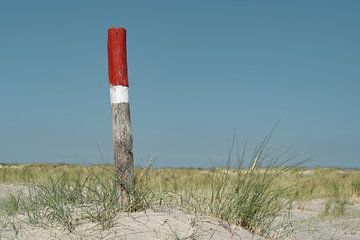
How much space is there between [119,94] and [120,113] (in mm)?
201

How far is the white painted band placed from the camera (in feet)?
19.3

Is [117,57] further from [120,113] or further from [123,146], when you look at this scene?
[123,146]

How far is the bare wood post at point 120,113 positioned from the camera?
568cm

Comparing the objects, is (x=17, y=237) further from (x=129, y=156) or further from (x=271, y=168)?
(x=271, y=168)

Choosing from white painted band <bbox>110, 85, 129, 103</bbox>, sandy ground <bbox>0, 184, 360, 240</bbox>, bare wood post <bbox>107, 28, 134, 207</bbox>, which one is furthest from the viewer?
white painted band <bbox>110, 85, 129, 103</bbox>

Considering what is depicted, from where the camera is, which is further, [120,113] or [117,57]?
[117,57]

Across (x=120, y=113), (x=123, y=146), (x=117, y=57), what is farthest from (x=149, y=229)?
(x=117, y=57)

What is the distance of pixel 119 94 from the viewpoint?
19.4ft

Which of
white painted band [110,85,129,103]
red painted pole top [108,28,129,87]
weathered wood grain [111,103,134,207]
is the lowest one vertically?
weathered wood grain [111,103,134,207]

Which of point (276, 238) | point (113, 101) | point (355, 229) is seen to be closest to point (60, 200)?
point (113, 101)

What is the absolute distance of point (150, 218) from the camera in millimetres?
5289

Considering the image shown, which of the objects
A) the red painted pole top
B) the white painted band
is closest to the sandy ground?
the white painted band

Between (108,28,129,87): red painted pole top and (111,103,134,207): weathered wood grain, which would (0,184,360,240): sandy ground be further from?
(108,28,129,87): red painted pole top

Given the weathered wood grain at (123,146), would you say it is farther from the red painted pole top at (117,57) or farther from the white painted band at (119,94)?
the red painted pole top at (117,57)
